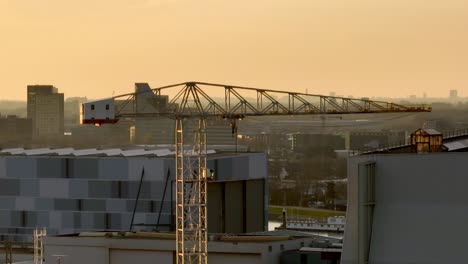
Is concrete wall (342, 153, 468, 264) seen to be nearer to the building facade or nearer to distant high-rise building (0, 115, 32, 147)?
the building facade

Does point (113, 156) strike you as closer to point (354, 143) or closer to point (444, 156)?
point (444, 156)

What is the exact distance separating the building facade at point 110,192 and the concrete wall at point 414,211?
23288 mm

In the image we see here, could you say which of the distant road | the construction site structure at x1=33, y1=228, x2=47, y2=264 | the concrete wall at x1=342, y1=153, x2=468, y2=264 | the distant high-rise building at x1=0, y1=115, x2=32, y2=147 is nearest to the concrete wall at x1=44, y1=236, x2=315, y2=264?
the construction site structure at x1=33, y1=228, x2=47, y2=264

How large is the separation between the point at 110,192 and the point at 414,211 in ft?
92.0

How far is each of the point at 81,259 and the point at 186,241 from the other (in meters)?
4.18

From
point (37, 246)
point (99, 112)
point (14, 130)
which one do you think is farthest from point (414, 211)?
point (14, 130)

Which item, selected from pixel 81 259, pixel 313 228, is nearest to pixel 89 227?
pixel 81 259

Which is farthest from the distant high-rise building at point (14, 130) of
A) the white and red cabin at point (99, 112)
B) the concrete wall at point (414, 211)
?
the concrete wall at point (414, 211)

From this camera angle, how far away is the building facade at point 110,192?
67312 millimetres

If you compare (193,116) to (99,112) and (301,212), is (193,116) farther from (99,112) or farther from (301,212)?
(301,212)

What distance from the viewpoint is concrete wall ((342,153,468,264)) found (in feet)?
140

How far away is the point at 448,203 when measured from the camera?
42781 mm

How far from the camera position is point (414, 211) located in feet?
142

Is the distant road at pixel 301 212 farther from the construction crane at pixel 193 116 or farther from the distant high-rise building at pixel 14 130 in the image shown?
the construction crane at pixel 193 116
